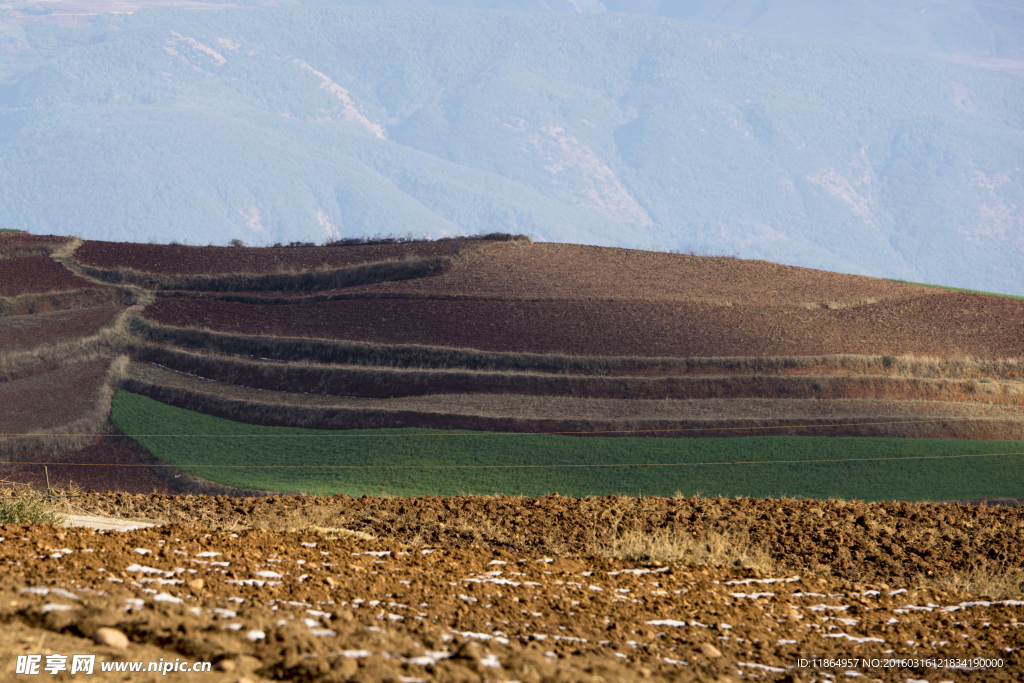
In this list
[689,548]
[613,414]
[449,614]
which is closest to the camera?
[449,614]

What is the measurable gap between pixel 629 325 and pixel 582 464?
10.6 m

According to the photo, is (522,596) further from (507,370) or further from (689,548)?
(507,370)

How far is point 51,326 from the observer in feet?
111

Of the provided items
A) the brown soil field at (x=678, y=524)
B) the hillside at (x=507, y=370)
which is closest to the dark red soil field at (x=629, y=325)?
the hillside at (x=507, y=370)

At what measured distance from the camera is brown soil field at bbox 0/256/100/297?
36.7 m

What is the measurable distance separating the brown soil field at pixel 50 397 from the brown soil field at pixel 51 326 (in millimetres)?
2785

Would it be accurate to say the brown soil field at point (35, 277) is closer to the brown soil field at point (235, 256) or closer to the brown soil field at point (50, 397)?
the brown soil field at point (235, 256)

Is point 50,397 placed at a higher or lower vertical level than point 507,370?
lower

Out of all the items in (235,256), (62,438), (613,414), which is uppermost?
(235,256)

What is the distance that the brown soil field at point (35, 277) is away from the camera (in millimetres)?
36719

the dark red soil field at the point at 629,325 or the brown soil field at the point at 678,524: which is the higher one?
the dark red soil field at the point at 629,325

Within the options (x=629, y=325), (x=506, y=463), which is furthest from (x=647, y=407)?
(x=506, y=463)

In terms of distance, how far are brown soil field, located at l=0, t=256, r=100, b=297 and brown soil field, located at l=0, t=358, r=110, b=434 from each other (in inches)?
308

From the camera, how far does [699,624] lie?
7699 millimetres
